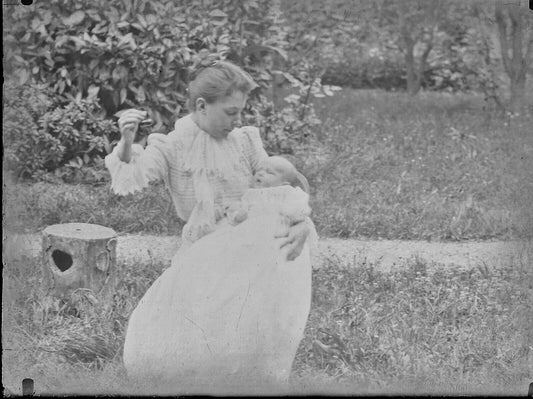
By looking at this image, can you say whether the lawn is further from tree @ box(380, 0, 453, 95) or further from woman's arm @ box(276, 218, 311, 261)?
woman's arm @ box(276, 218, 311, 261)

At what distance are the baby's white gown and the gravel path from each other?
126 cm

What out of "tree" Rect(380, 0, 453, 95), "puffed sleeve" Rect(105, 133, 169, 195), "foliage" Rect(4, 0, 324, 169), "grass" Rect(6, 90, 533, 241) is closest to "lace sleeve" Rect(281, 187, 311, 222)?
"puffed sleeve" Rect(105, 133, 169, 195)

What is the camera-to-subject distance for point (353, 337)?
4.74m

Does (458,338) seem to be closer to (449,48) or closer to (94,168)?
(94,168)

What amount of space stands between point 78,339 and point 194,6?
219 cm

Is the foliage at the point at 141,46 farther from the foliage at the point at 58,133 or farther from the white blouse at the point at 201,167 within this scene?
the white blouse at the point at 201,167

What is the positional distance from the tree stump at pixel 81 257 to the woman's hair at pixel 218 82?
1156 millimetres

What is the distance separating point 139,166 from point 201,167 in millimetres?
266

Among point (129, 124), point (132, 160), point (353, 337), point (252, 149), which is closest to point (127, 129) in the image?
point (129, 124)

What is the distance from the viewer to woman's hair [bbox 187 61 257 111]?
4.10 m

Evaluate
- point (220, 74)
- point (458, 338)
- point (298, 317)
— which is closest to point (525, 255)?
point (458, 338)

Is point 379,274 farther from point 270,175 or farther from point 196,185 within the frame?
point 196,185

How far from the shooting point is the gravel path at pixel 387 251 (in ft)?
18.7

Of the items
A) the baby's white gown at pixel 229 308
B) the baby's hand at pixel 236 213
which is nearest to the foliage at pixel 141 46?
the baby's hand at pixel 236 213
